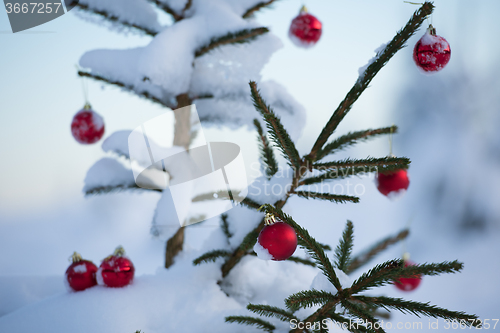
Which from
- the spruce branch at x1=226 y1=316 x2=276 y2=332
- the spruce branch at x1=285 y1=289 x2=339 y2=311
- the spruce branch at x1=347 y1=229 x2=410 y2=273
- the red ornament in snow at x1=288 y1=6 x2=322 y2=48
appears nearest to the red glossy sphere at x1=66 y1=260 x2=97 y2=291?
the spruce branch at x1=226 y1=316 x2=276 y2=332

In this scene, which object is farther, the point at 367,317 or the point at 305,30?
the point at 305,30

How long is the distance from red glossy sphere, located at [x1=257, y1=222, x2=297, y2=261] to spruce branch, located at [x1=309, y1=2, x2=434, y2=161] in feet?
0.42

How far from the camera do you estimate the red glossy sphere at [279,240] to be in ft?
1.10

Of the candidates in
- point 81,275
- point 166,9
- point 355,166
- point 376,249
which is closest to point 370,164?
point 355,166

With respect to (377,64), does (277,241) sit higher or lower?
lower

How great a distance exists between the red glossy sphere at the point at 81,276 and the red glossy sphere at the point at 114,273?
0.03 meters

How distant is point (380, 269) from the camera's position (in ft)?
1.14

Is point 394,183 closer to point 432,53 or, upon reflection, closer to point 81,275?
point 432,53

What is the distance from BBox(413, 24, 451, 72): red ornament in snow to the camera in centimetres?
46

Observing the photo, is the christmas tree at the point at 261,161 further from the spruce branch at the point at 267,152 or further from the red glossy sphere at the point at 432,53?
the red glossy sphere at the point at 432,53

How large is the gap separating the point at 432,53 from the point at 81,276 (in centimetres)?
70

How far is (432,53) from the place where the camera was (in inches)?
18.0

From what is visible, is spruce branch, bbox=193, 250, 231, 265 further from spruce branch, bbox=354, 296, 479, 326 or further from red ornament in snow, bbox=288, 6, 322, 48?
red ornament in snow, bbox=288, 6, 322, 48

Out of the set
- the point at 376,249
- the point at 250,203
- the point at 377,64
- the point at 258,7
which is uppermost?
the point at 258,7
